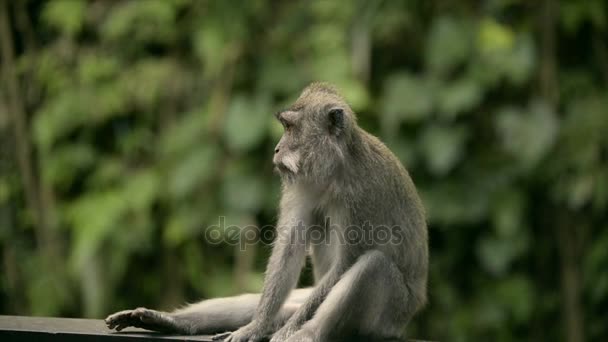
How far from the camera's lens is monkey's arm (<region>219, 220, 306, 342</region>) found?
3.68 m

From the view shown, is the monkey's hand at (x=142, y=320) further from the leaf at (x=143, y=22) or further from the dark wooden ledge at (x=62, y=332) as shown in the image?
the leaf at (x=143, y=22)

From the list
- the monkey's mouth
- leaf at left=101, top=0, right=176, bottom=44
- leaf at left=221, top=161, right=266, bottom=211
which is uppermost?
leaf at left=101, top=0, right=176, bottom=44

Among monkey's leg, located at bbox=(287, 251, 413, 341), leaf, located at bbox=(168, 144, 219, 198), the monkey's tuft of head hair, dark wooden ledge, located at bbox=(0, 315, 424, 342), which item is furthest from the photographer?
leaf, located at bbox=(168, 144, 219, 198)

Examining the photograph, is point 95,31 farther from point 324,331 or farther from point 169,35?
point 324,331

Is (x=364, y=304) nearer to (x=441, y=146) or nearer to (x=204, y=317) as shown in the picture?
(x=204, y=317)

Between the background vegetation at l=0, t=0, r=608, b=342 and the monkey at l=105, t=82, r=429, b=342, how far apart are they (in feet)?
9.14

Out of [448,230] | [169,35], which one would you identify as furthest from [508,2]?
[169,35]

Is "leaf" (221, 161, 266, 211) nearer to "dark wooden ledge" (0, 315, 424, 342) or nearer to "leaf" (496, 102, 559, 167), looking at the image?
"leaf" (496, 102, 559, 167)

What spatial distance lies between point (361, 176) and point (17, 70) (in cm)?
524

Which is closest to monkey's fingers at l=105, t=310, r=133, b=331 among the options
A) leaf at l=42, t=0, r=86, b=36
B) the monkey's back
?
the monkey's back

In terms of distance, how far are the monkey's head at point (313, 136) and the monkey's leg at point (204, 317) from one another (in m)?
0.68

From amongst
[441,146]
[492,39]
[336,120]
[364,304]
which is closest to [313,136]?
[336,120]

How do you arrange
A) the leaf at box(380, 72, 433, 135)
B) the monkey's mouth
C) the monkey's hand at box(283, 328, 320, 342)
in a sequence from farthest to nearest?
the leaf at box(380, 72, 433, 135) < the monkey's mouth < the monkey's hand at box(283, 328, 320, 342)

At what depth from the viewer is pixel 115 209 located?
7160mm
